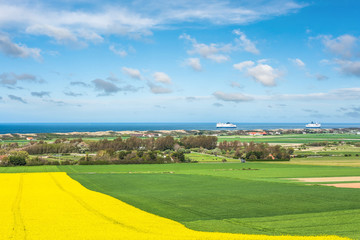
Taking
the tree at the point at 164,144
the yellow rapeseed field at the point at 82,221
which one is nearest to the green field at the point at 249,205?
the yellow rapeseed field at the point at 82,221

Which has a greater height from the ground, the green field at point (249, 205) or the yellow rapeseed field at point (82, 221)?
the yellow rapeseed field at point (82, 221)

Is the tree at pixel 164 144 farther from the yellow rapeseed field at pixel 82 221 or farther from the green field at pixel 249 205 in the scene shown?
the yellow rapeseed field at pixel 82 221

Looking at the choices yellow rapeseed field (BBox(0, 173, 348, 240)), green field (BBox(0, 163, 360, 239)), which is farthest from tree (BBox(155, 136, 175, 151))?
yellow rapeseed field (BBox(0, 173, 348, 240))

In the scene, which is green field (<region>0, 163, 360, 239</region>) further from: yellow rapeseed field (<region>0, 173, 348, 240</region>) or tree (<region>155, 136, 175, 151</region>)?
tree (<region>155, 136, 175, 151</region>)

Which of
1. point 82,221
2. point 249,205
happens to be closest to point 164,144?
point 249,205

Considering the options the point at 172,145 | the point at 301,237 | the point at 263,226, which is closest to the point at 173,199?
the point at 263,226

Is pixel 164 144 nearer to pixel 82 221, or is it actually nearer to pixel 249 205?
pixel 249 205

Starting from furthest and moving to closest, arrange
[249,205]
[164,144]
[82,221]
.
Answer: [164,144] < [249,205] < [82,221]

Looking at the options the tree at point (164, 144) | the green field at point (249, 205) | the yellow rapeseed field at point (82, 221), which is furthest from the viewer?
the tree at point (164, 144)

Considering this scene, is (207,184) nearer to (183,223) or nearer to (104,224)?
(183,223)
